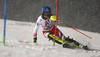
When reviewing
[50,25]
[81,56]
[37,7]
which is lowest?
[81,56]

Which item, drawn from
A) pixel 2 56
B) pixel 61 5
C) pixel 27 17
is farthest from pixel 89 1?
pixel 2 56

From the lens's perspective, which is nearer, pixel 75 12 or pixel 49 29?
pixel 49 29

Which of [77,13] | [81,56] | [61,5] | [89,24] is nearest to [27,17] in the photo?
[61,5]

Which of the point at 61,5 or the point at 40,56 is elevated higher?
the point at 61,5

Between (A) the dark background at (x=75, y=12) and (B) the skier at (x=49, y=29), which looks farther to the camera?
(A) the dark background at (x=75, y=12)

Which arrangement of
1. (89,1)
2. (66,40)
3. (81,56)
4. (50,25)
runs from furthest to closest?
(89,1)
(50,25)
(66,40)
(81,56)

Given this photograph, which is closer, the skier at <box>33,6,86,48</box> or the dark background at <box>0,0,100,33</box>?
the skier at <box>33,6,86,48</box>

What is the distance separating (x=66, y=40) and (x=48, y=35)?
406 mm

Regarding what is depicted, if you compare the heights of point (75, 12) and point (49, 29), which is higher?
point (75, 12)

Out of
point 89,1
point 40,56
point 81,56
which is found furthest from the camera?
point 89,1

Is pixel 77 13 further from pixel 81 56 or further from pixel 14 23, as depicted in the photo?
pixel 81 56

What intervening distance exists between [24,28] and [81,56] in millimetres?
4460

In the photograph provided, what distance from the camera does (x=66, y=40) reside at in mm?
3658

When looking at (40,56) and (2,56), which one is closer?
(2,56)
